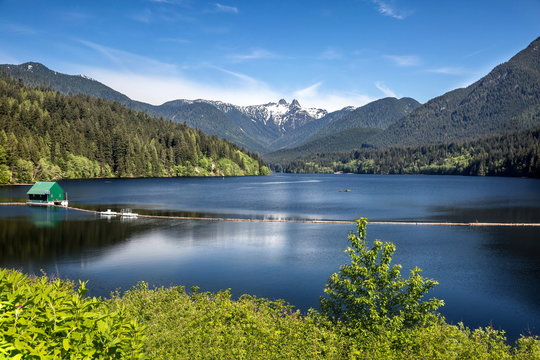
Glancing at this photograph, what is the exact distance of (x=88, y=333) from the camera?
9.10m

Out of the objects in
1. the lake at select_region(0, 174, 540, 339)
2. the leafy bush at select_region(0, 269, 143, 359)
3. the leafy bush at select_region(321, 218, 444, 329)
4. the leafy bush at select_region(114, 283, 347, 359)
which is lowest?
the lake at select_region(0, 174, 540, 339)

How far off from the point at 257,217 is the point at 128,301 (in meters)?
75.0

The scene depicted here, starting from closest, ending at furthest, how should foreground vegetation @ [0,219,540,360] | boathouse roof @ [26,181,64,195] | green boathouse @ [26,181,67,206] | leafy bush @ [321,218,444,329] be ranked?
foreground vegetation @ [0,219,540,360]
leafy bush @ [321,218,444,329]
green boathouse @ [26,181,67,206]
boathouse roof @ [26,181,64,195]

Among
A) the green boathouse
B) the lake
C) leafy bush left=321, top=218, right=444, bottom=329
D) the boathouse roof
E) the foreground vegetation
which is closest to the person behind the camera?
the foreground vegetation

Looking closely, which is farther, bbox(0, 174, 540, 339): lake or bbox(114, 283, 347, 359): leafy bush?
bbox(0, 174, 540, 339): lake

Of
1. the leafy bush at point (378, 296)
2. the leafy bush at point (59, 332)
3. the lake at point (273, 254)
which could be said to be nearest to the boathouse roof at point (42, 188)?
the lake at point (273, 254)

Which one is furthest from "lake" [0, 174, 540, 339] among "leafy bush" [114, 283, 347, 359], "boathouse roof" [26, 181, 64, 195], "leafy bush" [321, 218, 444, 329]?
"leafy bush" [114, 283, 347, 359]

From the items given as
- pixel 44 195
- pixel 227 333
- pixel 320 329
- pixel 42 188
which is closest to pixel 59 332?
pixel 227 333

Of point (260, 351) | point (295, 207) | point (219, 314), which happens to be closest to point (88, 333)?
point (260, 351)

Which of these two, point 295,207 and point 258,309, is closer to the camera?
point 258,309

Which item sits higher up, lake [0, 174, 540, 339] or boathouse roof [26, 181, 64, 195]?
boathouse roof [26, 181, 64, 195]

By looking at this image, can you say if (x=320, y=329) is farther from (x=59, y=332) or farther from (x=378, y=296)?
(x=59, y=332)

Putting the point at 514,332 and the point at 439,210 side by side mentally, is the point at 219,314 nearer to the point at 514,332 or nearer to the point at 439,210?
the point at 514,332

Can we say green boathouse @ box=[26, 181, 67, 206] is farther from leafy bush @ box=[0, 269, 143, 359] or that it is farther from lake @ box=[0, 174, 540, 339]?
leafy bush @ box=[0, 269, 143, 359]
